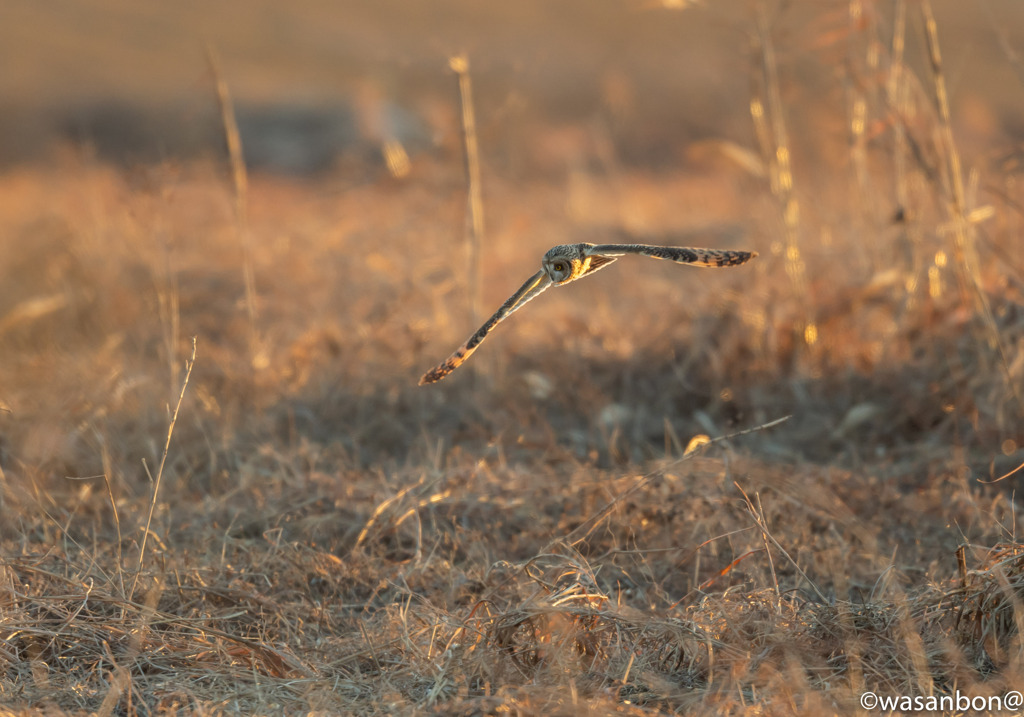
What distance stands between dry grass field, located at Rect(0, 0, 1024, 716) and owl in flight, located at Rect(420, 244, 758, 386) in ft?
1.71

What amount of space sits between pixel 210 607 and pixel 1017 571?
5.48 feet

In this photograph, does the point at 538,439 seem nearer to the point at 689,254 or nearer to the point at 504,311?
the point at 504,311

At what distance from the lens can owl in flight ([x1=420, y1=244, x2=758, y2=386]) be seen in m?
1.56

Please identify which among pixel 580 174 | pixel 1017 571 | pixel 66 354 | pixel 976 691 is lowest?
pixel 976 691

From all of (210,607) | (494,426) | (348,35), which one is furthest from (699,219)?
(348,35)

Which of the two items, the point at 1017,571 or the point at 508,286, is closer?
the point at 1017,571

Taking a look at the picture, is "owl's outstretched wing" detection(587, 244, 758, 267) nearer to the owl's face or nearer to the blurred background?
the owl's face

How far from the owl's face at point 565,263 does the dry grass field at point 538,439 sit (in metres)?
0.59

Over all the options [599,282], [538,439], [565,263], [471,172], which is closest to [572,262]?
[565,263]

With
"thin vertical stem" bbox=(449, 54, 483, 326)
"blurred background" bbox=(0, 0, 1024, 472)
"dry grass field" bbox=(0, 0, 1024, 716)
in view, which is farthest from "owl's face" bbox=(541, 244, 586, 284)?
"thin vertical stem" bbox=(449, 54, 483, 326)

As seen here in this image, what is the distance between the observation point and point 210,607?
202 cm

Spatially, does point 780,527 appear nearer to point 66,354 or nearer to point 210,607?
point 210,607

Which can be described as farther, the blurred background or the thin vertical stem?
the thin vertical stem

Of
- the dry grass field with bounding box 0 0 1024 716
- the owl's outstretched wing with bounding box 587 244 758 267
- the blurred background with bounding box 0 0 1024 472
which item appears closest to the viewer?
the owl's outstretched wing with bounding box 587 244 758 267
